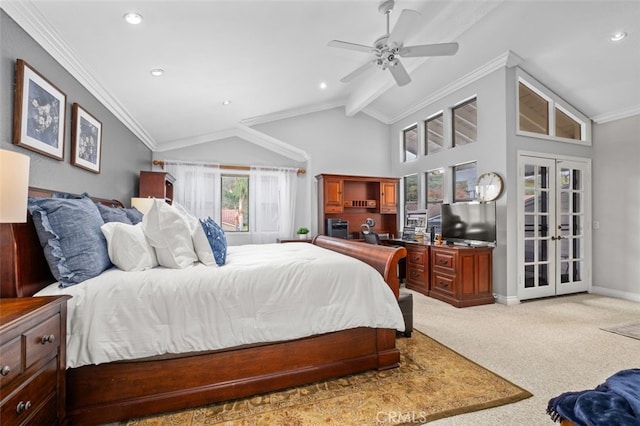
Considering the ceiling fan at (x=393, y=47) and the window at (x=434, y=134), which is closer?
the ceiling fan at (x=393, y=47)

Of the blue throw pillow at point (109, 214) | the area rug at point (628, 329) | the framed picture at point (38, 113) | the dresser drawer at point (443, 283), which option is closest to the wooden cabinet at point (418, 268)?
the dresser drawer at point (443, 283)

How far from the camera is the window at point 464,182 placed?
4.58 m

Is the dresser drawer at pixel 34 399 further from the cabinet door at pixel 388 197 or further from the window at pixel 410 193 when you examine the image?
the window at pixel 410 193

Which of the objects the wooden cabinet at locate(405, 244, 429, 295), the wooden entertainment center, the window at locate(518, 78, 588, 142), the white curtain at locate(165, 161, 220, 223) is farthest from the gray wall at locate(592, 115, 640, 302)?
the white curtain at locate(165, 161, 220, 223)

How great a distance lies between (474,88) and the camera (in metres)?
4.40

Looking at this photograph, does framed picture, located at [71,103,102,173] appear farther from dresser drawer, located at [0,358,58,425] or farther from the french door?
the french door

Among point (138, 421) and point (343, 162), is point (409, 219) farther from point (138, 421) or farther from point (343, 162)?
point (138, 421)

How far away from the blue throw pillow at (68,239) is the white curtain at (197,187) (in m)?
3.38

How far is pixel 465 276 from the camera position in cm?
388

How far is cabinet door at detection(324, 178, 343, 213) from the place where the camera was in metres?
5.42

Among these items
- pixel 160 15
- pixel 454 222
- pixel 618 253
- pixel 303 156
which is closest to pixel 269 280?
pixel 160 15

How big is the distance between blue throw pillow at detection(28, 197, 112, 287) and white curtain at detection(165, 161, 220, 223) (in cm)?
338

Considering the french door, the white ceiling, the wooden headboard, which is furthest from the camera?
the french door

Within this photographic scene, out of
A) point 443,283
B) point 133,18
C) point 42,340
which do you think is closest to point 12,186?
point 42,340
